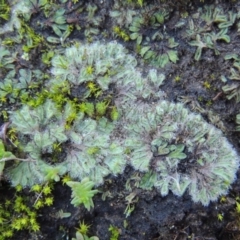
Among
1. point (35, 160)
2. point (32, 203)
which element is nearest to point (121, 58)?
point (35, 160)

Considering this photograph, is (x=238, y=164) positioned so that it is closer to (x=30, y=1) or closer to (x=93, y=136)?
(x=93, y=136)

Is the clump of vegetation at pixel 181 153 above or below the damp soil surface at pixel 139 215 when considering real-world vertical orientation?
above

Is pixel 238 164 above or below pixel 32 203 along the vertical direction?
above

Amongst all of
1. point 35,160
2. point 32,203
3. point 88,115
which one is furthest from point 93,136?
point 32,203

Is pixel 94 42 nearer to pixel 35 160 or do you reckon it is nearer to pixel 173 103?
pixel 173 103

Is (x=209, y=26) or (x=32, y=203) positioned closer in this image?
(x=32, y=203)

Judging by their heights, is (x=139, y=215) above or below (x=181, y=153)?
below

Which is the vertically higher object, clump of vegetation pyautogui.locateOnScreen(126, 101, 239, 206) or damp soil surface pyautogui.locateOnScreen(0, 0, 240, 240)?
clump of vegetation pyautogui.locateOnScreen(126, 101, 239, 206)

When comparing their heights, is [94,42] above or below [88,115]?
above

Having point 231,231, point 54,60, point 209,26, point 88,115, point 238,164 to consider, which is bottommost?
point 231,231
